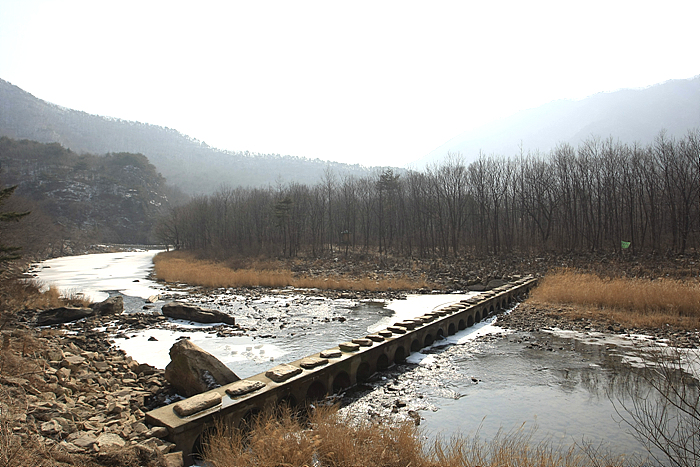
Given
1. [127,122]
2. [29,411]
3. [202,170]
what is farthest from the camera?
Answer: [127,122]

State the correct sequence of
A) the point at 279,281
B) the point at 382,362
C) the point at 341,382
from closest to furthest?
1. the point at 341,382
2. the point at 382,362
3. the point at 279,281

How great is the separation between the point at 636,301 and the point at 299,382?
12.9m

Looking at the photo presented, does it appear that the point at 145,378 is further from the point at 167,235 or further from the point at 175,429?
the point at 167,235

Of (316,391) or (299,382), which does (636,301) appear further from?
(299,382)

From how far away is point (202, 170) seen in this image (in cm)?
15100

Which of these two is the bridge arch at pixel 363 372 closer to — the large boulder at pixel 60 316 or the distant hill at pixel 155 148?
the large boulder at pixel 60 316

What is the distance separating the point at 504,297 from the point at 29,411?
51.2 feet

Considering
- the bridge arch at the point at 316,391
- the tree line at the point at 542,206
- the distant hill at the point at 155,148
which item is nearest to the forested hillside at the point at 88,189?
the distant hill at the point at 155,148

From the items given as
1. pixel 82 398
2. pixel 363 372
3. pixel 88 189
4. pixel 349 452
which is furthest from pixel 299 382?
pixel 88 189

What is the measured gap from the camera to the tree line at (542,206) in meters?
28.4

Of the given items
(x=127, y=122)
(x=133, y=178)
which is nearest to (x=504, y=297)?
(x=133, y=178)

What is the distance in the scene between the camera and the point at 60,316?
12695 mm

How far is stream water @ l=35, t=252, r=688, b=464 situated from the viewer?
549 cm

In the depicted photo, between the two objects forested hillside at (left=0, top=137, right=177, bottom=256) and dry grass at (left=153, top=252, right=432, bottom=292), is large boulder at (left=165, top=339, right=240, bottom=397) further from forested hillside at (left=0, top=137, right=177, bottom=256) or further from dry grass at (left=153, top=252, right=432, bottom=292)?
forested hillside at (left=0, top=137, right=177, bottom=256)
